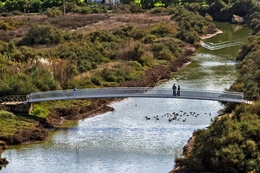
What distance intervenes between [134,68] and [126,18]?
133 feet

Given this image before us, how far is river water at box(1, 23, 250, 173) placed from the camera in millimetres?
34594

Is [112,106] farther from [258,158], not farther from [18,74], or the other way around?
[258,158]

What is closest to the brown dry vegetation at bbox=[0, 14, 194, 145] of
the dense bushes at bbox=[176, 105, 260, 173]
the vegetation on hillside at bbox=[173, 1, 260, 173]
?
the vegetation on hillside at bbox=[173, 1, 260, 173]

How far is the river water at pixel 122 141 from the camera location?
34594 millimetres

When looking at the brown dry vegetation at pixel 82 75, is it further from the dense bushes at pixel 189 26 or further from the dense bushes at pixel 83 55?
the dense bushes at pixel 189 26

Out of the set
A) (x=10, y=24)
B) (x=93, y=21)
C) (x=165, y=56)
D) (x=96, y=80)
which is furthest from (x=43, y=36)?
(x=93, y=21)

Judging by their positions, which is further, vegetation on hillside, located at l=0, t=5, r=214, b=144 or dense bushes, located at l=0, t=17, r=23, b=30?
dense bushes, located at l=0, t=17, r=23, b=30

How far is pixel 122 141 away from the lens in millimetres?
38875

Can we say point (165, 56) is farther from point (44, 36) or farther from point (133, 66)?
point (44, 36)

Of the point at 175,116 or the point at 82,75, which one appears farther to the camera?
the point at 82,75

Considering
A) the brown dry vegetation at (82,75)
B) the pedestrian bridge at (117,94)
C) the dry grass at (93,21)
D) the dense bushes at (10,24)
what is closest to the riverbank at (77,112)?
the brown dry vegetation at (82,75)

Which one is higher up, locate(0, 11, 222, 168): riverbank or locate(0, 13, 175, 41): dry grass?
locate(0, 13, 175, 41): dry grass

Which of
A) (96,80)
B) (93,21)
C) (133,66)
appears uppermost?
(93,21)

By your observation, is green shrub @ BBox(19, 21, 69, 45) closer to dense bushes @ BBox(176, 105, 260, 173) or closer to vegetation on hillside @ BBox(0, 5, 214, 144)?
vegetation on hillside @ BBox(0, 5, 214, 144)
